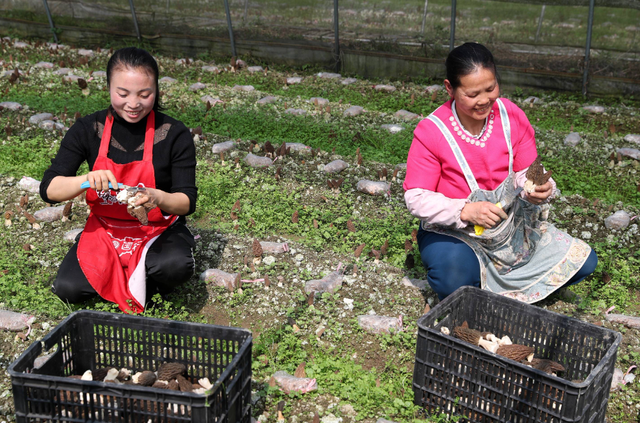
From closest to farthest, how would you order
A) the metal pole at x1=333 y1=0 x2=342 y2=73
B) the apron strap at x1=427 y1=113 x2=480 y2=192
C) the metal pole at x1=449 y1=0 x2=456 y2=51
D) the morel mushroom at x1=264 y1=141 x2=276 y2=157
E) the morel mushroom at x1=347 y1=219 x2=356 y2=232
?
the apron strap at x1=427 y1=113 x2=480 y2=192
the morel mushroom at x1=347 y1=219 x2=356 y2=232
the morel mushroom at x1=264 y1=141 x2=276 y2=157
the metal pole at x1=449 y1=0 x2=456 y2=51
the metal pole at x1=333 y1=0 x2=342 y2=73

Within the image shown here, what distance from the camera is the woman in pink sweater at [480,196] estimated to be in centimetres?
346

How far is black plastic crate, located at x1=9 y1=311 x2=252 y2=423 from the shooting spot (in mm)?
2363

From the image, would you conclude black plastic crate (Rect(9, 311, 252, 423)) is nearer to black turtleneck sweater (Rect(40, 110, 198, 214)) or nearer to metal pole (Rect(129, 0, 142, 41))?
black turtleneck sweater (Rect(40, 110, 198, 214))

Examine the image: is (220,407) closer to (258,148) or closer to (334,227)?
(334,227)

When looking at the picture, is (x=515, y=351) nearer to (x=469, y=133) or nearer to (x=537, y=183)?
(x=537, y=183)

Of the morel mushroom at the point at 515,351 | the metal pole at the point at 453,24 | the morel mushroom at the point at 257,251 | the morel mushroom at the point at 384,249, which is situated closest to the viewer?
the morel mushroom at the point at 515,351

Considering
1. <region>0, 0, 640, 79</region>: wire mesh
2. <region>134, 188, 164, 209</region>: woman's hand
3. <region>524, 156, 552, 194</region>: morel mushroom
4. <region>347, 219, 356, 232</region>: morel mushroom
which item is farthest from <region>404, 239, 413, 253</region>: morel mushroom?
<region>0, 0, 640, 79</region>: wire mesh

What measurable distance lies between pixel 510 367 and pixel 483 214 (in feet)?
3.33

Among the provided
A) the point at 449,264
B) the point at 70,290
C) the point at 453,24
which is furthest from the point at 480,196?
the point at 453,24

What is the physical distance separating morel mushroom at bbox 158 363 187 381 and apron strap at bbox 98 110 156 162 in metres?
1.33

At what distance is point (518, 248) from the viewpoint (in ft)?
12.5

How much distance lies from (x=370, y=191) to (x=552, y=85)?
14.3ft

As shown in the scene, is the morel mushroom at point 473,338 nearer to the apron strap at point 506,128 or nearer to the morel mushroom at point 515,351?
the morel mushroom at point 515,351

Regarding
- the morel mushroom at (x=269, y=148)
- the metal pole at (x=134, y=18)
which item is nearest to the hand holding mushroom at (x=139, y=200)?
the morel mushroom at (x=269, y=148)
